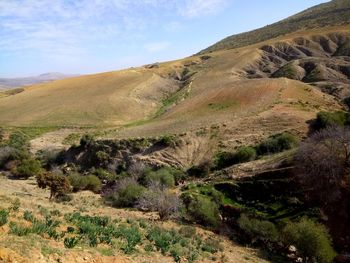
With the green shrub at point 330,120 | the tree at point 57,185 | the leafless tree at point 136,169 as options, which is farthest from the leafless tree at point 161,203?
the green shrub at point 330,120

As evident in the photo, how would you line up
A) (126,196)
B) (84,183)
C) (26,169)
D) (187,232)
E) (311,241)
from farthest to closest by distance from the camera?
(26,169), (84,183), (126,196), (187,232), (311,241)

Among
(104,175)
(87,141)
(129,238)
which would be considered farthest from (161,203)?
(87,141)

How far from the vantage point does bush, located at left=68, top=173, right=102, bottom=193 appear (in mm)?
35219

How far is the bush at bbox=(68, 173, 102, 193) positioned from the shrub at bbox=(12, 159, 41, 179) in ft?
23.4

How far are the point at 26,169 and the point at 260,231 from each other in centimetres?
2589

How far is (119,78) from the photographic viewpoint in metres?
97.9

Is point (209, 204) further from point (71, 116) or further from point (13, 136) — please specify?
point (71, 116)

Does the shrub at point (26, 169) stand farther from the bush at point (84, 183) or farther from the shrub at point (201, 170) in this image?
the shrub at point (201, 170)

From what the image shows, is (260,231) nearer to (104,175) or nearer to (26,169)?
(104,175)

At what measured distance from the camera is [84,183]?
116 feet

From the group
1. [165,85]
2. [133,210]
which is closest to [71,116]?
[165,85]

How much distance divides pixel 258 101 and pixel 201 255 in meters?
34.8

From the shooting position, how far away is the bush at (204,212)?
24750 mm

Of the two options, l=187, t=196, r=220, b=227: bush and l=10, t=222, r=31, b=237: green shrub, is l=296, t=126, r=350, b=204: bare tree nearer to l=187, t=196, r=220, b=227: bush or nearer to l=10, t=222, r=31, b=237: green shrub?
l=187, t=196, r=220, b=227: bush
